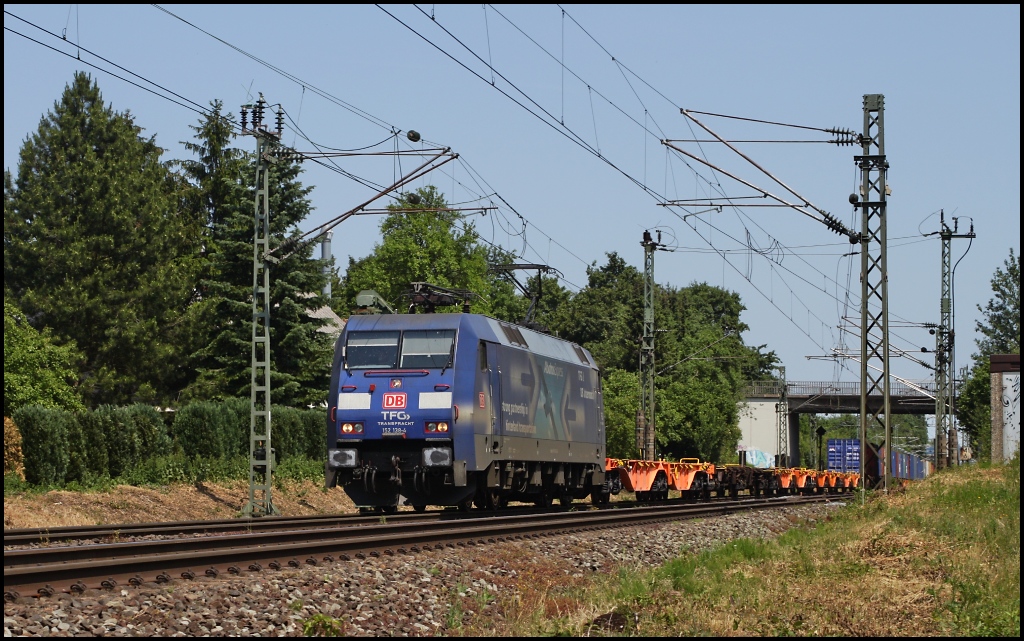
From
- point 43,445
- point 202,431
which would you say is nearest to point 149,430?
point 202,431

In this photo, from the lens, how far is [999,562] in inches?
515

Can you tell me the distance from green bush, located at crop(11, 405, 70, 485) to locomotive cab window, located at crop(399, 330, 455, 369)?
30.2 feet

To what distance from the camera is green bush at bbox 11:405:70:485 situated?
25969mm

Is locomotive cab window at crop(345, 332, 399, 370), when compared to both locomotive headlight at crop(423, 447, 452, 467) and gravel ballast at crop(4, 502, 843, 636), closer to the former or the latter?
locomotive headlight at crop(423, 447, 452, 467)

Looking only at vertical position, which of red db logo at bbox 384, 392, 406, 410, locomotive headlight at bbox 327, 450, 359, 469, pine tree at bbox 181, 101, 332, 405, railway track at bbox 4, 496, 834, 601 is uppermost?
pine tree at bbox 181, 101, 332, 405

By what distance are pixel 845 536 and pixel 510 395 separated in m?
7.90

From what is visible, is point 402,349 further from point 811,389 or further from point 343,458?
point 811,389

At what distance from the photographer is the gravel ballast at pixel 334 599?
929 centimetres

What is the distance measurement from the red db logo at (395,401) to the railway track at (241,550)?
197 centimetres

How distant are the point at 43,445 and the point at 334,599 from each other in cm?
1733

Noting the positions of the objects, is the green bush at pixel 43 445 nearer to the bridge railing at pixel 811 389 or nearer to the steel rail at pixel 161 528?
the steel rail at pixel 161 528

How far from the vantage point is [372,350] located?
72.5 feet

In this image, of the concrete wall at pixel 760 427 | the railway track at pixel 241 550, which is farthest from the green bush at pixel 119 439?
the concrete wall at pixel 760 427

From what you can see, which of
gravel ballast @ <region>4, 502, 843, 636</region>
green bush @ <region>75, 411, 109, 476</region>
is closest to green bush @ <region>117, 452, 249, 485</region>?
green bush @ <region>75, 411, 109, 476</region>
